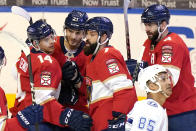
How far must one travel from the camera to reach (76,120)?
405 centimetres

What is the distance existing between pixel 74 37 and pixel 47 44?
0.24 meters

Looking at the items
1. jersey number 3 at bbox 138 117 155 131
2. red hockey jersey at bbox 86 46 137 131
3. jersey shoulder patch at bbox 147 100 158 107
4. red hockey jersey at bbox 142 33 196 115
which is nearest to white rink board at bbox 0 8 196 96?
red hockey jersey at bbox 142 33 196 115

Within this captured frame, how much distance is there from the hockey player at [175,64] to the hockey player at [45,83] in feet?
2.29

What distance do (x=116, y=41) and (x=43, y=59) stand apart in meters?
2.38

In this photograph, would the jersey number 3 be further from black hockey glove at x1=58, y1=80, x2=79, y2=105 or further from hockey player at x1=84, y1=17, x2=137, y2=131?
black hockey glove at x1=58, y1=80, x2=79, y2=105

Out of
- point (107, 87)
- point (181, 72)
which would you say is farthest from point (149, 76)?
point (181, 72)

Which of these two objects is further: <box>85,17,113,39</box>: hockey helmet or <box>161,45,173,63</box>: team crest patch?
<box>161,45,173,63</box>: team crest patch

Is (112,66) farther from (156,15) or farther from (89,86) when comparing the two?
(156,15)

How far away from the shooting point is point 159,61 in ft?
14.5

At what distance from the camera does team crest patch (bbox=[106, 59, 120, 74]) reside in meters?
4.01

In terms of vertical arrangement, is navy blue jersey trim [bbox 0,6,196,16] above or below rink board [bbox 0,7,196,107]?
above

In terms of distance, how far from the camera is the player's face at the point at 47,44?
4301mm

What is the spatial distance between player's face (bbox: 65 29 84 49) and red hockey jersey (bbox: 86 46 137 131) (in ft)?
1.01

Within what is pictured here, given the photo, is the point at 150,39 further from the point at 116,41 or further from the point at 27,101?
the point at 116,41
